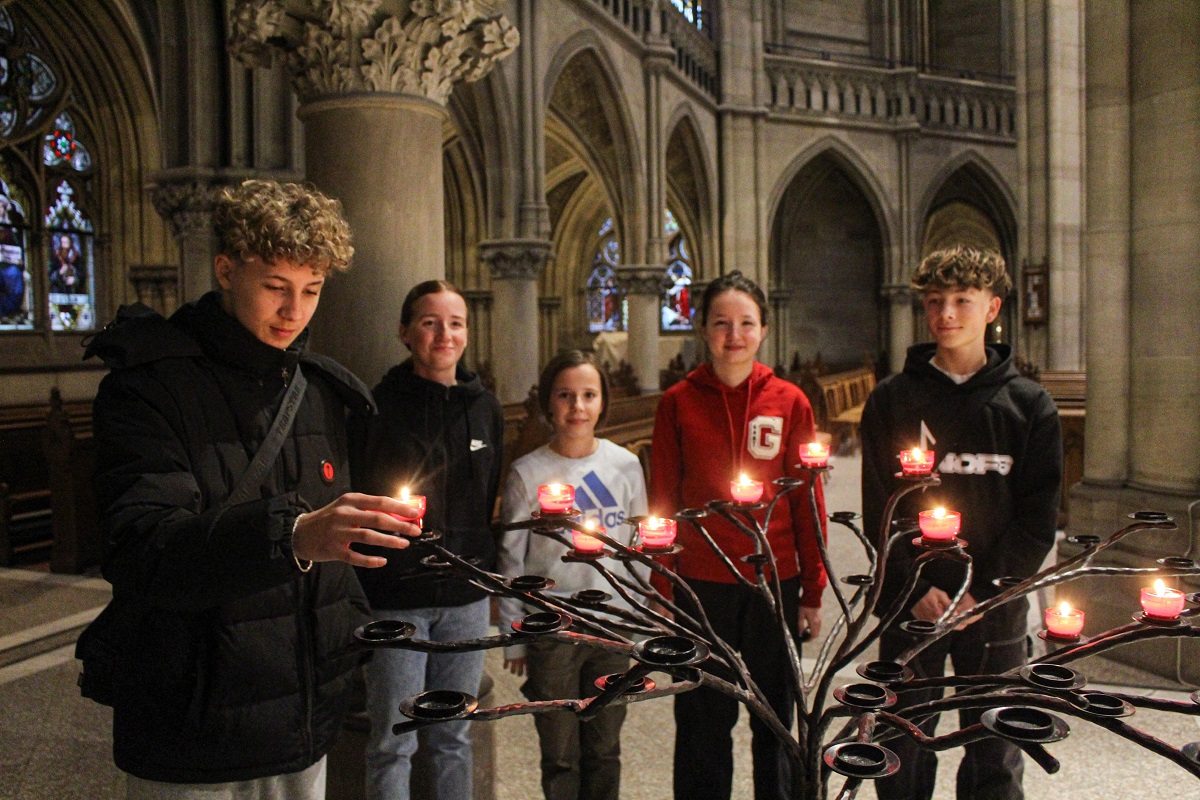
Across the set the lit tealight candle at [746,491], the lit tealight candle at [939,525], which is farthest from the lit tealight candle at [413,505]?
the lit tealight candle at [939,525]

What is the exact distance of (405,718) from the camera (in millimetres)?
2348

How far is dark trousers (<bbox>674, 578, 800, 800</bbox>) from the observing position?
2.53 m

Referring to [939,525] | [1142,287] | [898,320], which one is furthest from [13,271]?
[898,320]

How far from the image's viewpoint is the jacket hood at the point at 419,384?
99.0 inches

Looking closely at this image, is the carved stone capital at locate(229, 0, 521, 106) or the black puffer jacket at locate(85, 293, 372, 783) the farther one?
the carved stone capital at locate(229, 0, 521, 106)

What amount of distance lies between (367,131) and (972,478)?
236 centimetres

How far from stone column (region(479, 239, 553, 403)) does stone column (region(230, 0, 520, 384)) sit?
28.8 feet

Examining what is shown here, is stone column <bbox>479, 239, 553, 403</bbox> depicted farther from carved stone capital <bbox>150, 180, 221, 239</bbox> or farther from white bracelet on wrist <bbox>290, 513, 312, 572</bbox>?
white bracelet on wrist <bbox>290, 513, 312, 572</bbox>

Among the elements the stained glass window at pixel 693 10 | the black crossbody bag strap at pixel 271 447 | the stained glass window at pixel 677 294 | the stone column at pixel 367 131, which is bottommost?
the black crossbody bag strap at pixel 271 447

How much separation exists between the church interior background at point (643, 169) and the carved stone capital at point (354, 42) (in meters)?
0.01

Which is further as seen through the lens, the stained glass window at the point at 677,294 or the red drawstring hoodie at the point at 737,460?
the stained glass window at the point at 677,294

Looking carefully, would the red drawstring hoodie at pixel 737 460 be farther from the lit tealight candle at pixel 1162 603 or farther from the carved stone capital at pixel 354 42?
the carved stone capital at pixel 354 42

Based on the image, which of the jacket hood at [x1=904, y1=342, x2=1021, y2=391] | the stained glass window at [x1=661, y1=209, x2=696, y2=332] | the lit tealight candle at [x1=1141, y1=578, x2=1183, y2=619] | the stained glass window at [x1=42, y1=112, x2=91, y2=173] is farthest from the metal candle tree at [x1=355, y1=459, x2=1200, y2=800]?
the stained glass window at [x1=661, y1=209, x2=696, y2=332]

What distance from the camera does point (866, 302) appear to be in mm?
25453
